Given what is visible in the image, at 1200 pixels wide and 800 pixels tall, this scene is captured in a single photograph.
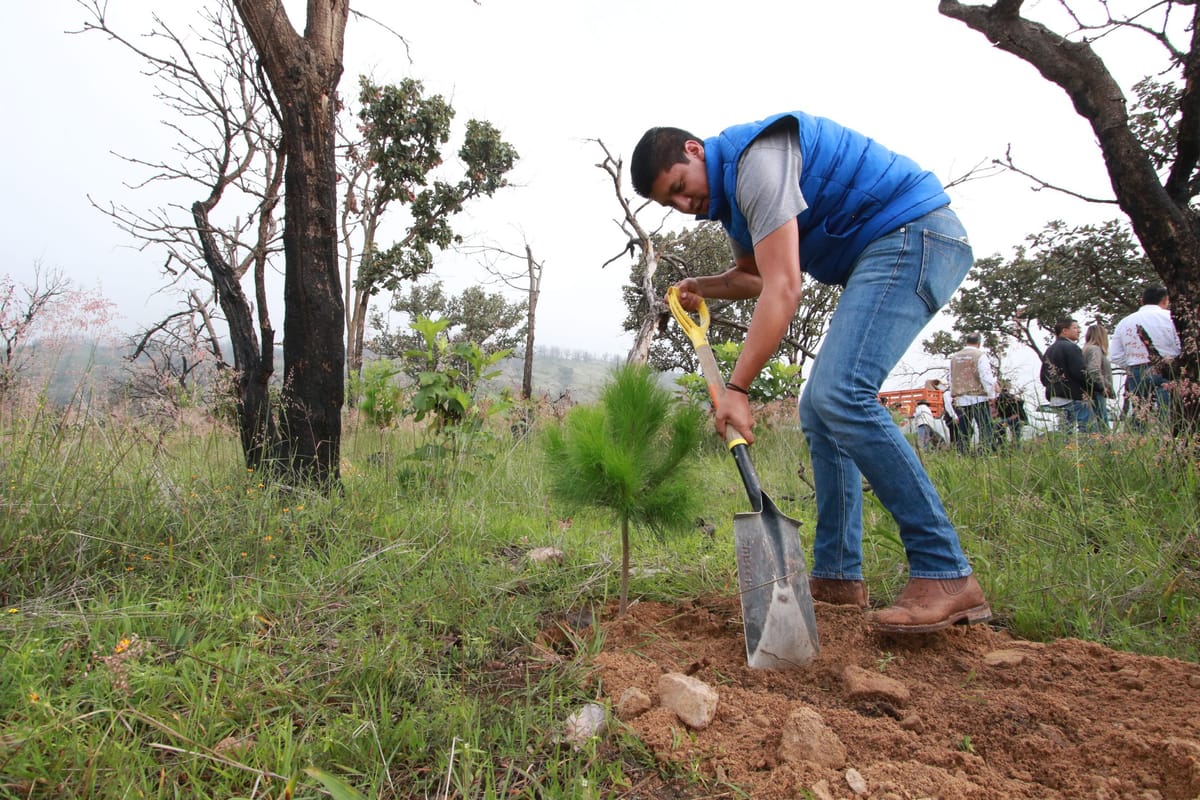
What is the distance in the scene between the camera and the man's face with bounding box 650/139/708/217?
218 cm

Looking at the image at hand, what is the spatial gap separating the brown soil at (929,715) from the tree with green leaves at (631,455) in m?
0.39

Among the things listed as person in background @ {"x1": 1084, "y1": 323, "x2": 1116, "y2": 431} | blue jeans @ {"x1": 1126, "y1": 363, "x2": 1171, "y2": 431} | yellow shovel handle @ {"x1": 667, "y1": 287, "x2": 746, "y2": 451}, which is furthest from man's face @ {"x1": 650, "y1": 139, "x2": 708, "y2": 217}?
person in background @ {"x1": 1084, "y1": 323, "x2": 1116, "y2": 431}

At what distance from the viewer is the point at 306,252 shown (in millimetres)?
3578

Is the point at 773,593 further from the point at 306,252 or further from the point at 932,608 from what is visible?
the point at 306,252

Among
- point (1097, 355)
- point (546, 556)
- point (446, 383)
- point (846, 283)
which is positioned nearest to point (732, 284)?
point (846, 283)

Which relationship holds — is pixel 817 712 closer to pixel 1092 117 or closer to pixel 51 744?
pixel 51 744

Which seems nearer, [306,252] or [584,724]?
[584,724]

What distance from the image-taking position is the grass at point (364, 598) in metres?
1.34

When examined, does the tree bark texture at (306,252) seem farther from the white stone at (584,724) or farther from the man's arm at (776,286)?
the man's arm at (776,286)

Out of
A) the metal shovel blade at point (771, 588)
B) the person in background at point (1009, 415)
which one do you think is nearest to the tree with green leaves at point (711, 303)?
the person in background at point (1009, 415)

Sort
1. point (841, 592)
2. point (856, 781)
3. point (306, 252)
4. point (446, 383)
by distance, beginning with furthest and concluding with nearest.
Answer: point (446, 383)
point (306, 252)
point (841, 592)
point (856, 781)

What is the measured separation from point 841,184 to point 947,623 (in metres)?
1.43

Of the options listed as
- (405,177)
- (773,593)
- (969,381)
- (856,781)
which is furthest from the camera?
(405,177)

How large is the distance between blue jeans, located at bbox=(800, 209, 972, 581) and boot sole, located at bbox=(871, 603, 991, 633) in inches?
4.5
